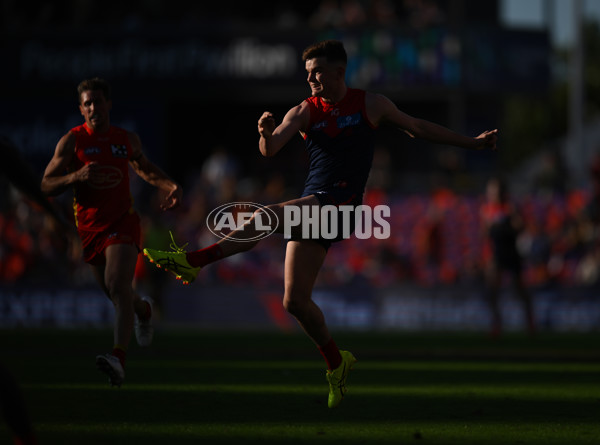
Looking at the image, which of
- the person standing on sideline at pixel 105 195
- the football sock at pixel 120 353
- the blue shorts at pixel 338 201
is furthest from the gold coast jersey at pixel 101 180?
the blue shorts at pixel 338 201

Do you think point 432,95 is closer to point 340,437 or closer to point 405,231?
point 405,231

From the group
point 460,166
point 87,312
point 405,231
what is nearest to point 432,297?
point 405,231

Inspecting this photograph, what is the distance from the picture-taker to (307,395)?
354 inches

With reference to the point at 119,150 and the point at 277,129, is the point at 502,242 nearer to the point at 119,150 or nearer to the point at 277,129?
the point at 119,150

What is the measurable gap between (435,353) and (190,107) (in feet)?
60.9

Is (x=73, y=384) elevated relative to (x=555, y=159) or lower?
lower

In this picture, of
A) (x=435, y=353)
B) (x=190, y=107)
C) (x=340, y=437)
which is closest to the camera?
(x=340, y=437)

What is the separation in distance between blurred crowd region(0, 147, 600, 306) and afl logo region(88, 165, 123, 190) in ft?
37.8

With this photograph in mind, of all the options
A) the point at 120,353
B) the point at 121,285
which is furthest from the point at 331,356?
the point at 121,285

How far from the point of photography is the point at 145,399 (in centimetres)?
855

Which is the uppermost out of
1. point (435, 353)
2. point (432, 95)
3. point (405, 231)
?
point (432, 95)

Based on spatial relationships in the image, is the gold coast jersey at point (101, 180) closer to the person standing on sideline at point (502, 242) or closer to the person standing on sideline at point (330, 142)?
the person standing on sideline at point (330, 142)

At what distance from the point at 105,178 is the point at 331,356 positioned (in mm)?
2714

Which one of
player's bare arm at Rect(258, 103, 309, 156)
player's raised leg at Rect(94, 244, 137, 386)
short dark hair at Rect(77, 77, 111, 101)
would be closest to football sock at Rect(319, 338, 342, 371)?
player's bare arm at Rect(258, 103, 309, 156)
